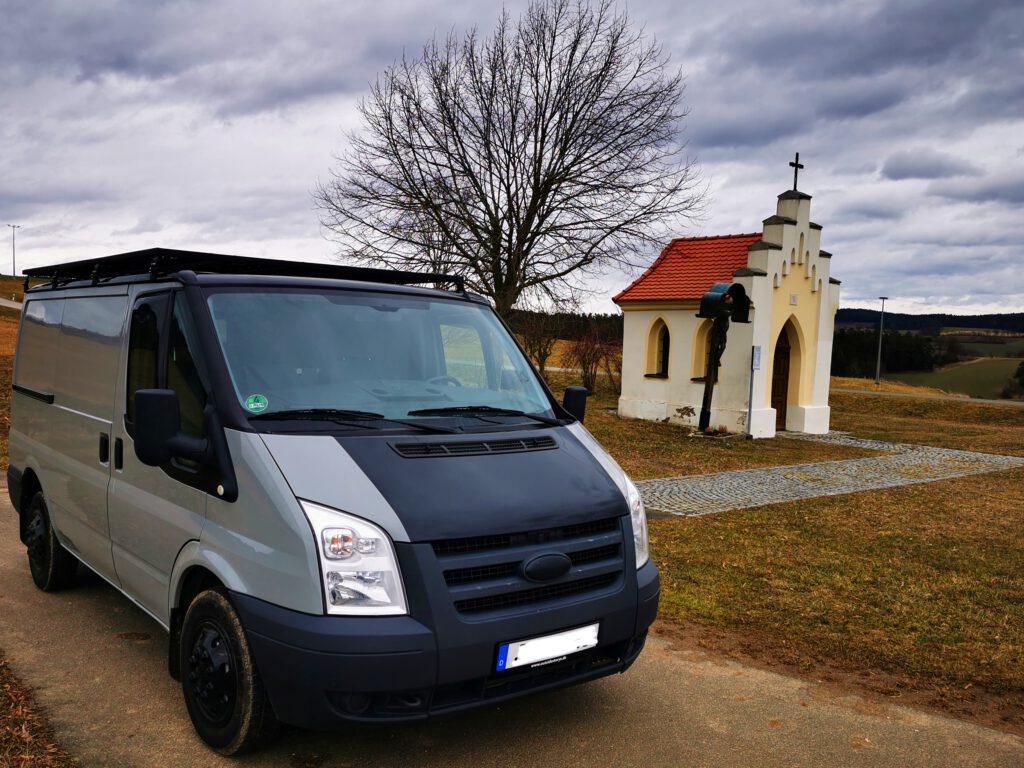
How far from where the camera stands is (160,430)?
3430 mm

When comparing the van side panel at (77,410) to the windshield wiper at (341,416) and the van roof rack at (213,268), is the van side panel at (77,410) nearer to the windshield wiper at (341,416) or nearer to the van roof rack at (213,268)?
the van roof rack at (213,268)

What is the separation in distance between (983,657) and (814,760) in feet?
7.22

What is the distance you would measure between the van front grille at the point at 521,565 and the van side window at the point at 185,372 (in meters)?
1.32

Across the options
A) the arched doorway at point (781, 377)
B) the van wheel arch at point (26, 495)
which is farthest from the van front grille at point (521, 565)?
the arched doorway at point (781, 377)

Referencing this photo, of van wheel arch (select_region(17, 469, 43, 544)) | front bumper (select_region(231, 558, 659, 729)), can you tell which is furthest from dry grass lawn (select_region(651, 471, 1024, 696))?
van wheel arch (select_region(17, 469, 43, 544))

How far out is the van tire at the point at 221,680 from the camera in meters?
3.32

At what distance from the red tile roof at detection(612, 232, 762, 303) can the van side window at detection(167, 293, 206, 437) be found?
18767 millimetres

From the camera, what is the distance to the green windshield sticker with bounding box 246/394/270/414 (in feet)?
11.5

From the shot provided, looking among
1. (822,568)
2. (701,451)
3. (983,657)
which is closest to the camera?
(983,657)

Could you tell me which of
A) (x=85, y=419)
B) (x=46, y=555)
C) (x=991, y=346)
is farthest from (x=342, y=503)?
(x=991, y=346)

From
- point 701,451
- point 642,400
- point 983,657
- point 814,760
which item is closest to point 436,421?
point 814,760

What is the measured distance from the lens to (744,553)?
7898mm

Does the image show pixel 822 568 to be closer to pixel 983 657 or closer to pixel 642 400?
pixel 983 657

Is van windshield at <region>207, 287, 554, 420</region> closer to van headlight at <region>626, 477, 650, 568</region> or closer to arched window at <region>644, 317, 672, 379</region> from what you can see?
van headlight at <region>626, 477, 650, 568</region>
